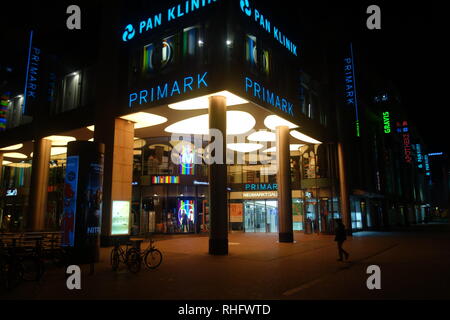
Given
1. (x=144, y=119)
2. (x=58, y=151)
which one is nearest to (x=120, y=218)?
(x=144, y=119)

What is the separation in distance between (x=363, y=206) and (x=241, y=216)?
1417 centimetres

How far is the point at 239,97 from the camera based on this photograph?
16.7 m

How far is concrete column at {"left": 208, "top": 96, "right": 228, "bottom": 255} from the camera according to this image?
1565 cm

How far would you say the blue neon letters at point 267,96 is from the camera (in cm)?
1711

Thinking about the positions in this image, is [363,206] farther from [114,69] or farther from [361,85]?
[114,69]

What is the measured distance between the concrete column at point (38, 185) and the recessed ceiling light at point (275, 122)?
53.2 feet

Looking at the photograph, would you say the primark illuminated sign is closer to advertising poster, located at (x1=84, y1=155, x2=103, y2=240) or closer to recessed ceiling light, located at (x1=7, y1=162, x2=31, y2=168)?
advertising poster, located at (x1=84, y1=155, x2=103, y2=240)

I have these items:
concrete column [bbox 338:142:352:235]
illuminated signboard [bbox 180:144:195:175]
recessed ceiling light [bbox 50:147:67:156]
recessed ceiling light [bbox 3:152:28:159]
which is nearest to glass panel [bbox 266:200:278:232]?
concrete column [bbox 338:142:352:235]

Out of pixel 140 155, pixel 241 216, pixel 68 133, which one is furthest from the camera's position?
pixel 241 216

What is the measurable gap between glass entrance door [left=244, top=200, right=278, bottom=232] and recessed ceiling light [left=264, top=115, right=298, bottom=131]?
1127 cm

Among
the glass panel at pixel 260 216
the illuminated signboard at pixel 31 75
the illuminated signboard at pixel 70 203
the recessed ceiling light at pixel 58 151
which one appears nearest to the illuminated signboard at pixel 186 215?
the glass panel at pixel 260 216

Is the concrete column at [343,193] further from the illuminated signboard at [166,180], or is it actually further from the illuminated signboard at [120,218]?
the illuminated signboard at [120,218]

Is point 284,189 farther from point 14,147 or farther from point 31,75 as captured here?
point 14,147
